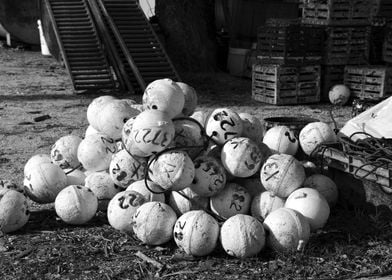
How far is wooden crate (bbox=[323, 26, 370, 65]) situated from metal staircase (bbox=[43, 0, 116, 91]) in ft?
13.4

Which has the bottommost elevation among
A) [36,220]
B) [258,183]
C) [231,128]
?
[36,220]

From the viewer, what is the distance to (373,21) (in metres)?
12.5

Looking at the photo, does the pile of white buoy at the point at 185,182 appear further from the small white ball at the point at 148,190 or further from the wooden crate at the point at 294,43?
the wooden crate at the point at 294,43

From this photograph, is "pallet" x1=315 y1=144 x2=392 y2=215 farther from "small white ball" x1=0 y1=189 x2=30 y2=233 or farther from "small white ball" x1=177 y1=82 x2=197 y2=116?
"small white ball" x1=0 y1=189 x2=30 y2=233

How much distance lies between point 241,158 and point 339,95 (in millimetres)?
6416

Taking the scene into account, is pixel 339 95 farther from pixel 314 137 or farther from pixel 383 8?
pixel 314 137

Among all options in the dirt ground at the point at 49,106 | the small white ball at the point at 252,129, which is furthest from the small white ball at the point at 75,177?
the small white ball at the point at 252,129

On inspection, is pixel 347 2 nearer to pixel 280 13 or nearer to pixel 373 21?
pixel 373 21

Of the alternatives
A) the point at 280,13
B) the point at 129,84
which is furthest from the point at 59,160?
the point at 280,13

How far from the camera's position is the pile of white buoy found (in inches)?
202

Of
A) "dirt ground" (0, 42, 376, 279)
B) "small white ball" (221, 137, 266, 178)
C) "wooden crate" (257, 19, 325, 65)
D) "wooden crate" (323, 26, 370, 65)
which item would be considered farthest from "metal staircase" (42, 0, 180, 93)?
"small white ball" (221, 137, 266, 178)

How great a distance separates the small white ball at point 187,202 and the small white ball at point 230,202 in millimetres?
81

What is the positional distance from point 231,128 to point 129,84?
6.88m

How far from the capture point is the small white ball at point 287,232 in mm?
5074
